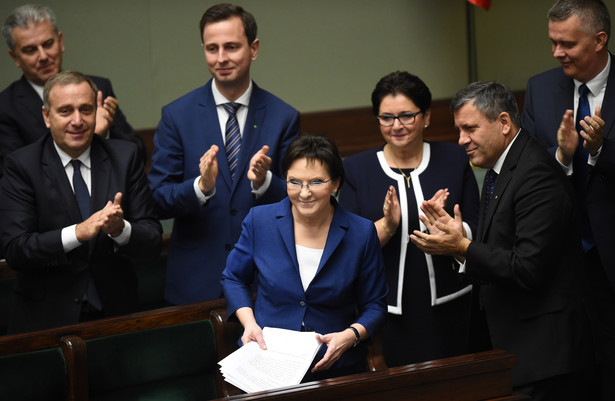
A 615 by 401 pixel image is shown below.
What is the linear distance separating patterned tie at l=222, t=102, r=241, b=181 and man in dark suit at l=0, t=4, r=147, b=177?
1.35 ft

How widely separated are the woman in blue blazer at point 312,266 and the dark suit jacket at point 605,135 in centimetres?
92

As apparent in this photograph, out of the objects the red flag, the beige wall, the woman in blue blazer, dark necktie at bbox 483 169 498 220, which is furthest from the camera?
the red flag

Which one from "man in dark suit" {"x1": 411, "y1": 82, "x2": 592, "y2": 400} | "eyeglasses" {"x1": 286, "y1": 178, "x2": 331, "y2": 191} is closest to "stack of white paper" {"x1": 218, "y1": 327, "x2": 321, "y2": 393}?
"eyeglasses" {"x1": 286, "y1": 178, "x2": 331, "y2": 191}

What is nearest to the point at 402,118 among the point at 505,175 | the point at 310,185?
the point at 505,175

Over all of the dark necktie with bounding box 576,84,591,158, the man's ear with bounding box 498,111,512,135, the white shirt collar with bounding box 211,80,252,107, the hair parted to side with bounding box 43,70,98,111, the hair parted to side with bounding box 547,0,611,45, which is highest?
the hair parted to side with bounding box 43,70,98,111

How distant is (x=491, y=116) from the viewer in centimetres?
262

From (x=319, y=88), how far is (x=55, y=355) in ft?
11.9

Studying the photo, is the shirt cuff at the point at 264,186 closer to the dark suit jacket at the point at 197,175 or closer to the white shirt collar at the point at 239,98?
the dark suit jacket at the point at 197,175

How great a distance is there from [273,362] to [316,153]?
25.6 inches

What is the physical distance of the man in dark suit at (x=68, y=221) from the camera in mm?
2646

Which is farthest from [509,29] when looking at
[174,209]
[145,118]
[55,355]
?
[55,355]

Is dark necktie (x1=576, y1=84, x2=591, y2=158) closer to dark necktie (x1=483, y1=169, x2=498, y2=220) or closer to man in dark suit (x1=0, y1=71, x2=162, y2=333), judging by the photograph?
dark necktie (x1=483, y1=169, x2=498, y2=220)

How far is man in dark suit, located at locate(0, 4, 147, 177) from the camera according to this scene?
10.3 ft

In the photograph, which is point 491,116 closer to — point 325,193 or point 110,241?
point 325,193
